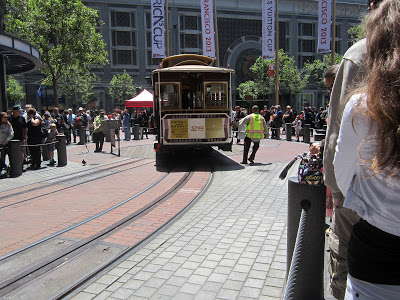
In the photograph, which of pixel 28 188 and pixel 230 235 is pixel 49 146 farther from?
pixel 230 235

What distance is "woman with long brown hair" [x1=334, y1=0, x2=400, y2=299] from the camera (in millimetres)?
1223

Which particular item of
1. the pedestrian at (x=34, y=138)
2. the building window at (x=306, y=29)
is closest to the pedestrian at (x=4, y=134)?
the pedestrian at (x=34, y=138)

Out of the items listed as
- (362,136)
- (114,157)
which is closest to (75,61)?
(114,157)

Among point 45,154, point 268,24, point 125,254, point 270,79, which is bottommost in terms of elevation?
point 125,254

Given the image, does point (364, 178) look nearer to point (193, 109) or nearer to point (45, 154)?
point (193, 109)

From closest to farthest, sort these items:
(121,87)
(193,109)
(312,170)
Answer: (312,170) < (193,109) < (121,87)

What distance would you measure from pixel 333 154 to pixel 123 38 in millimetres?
45477

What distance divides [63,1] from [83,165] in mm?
15851

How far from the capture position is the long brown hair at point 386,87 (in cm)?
121

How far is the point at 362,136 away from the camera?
1328 mm

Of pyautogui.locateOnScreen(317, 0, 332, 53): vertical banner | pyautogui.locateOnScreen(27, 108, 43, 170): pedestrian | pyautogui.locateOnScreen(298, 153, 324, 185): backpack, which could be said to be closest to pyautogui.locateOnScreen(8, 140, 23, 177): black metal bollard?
pyautogui.locateOnScreen(27, 108, 43, 170): pedestrian

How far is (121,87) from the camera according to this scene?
40594 millimetres

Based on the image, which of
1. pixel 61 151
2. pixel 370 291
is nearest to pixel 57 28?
pixel 61 151

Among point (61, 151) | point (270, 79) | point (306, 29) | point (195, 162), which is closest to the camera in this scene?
point (61, 151)
